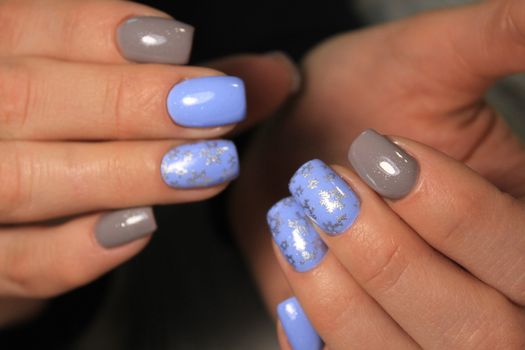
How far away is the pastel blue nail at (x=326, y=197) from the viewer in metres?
0.58

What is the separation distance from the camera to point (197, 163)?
660mm

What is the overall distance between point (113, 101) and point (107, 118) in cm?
2

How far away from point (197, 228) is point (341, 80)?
1.58ft

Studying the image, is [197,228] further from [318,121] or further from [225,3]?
[225,3]

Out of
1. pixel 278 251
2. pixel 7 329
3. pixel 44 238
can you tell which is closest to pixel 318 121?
pixel 278 251

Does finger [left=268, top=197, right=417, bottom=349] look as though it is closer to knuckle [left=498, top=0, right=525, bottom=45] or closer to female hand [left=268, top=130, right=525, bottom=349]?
female hand [left=268, top=130, right=525, bottom=349]

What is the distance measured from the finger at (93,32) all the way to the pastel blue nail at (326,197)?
9.5 inches

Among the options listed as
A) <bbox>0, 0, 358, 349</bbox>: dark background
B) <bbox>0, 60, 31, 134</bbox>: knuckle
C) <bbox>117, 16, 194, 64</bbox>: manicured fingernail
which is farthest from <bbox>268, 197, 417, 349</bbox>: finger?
<bbox>0, 0, 358, 349</bbox>: dark background

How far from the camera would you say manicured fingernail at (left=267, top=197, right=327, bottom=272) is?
63 cm

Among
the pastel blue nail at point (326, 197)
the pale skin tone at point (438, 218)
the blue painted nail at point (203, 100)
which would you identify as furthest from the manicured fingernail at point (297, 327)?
the blue painted nail at point (203, 100)

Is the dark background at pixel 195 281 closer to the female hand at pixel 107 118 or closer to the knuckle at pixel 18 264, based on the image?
the knuckle at pixel 18 264

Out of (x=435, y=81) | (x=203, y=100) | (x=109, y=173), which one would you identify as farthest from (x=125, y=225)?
(x=435, y=81)

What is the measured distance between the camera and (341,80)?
0.99m

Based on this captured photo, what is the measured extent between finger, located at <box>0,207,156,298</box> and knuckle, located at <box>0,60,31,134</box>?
16cm
